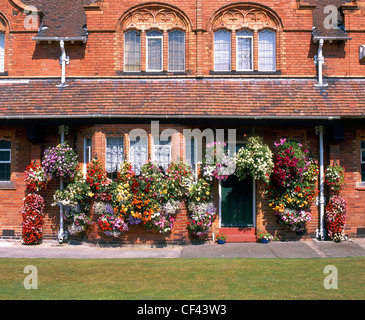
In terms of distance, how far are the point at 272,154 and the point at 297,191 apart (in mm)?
1347

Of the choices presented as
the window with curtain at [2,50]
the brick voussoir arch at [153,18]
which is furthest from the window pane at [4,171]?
the brick voussoir arch at [153,18]

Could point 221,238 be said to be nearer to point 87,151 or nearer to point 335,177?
point 335,177

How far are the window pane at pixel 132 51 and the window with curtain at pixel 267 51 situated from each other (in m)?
4.13

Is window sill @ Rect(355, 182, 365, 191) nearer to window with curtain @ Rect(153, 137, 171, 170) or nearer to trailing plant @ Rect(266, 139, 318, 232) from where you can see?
trailing plant @ Rect(266, 139, 318, 232)

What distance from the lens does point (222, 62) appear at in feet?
53.4

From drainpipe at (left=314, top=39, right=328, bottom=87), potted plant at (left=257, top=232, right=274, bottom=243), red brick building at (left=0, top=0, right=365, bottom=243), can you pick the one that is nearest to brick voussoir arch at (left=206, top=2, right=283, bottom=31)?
red brick building at (left=0, top=0, right=365, bottom=243)

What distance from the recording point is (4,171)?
15.7 m

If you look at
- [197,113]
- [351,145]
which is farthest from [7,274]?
[351,145]

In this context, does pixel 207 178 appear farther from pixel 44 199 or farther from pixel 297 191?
pixel 44 199

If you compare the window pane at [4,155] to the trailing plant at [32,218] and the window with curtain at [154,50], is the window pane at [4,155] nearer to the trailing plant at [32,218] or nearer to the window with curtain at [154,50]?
the trailing plant at [32,218]

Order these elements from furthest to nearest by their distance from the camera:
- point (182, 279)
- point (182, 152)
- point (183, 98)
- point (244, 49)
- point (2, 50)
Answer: point (2, 50), point (244, 49), point (183, 98), point (182, 152), point (182, 279)

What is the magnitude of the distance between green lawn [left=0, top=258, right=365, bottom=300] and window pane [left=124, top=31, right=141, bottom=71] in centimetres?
699

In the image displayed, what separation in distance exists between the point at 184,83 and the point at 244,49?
2.50m

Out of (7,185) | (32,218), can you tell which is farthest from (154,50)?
(32,218)
